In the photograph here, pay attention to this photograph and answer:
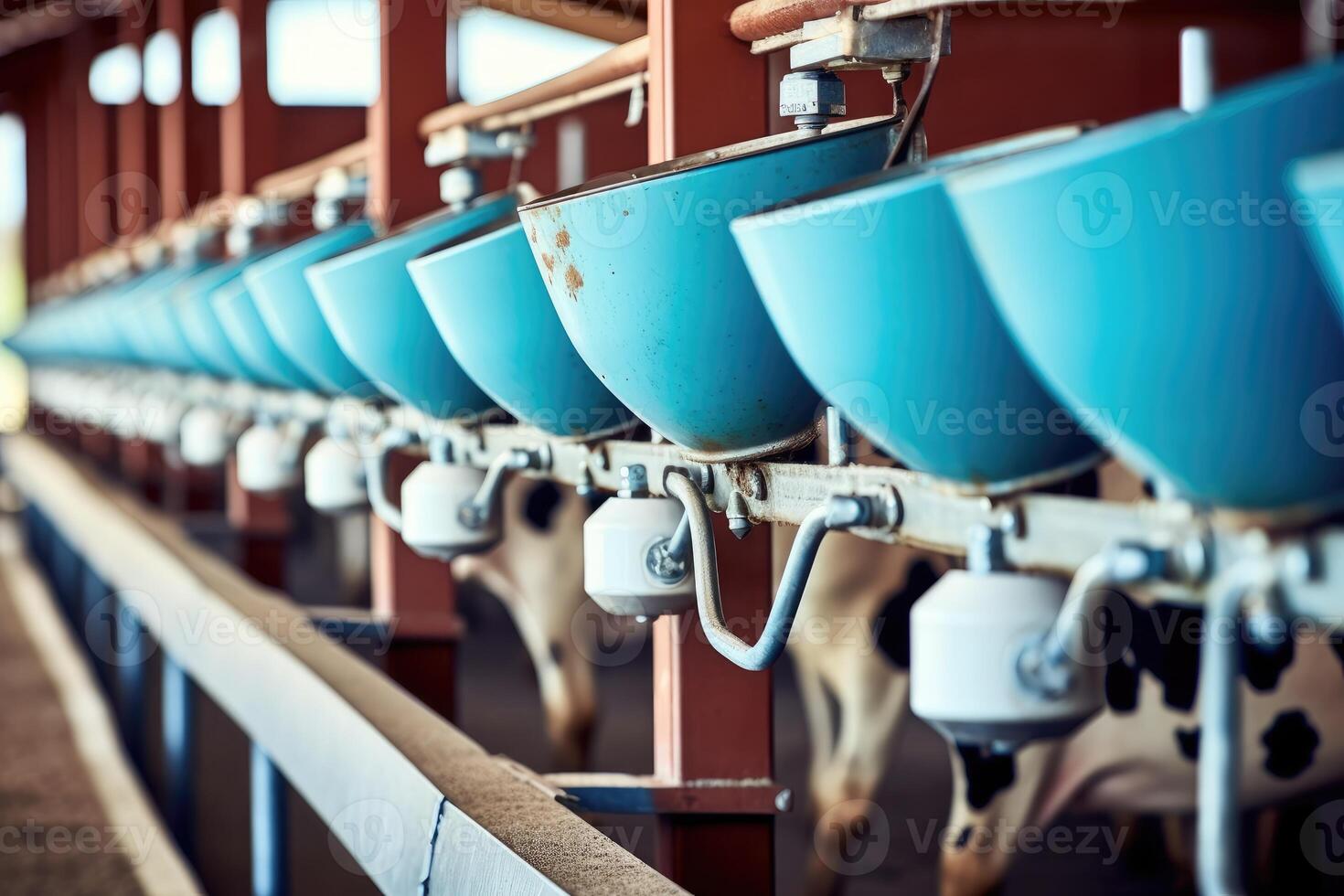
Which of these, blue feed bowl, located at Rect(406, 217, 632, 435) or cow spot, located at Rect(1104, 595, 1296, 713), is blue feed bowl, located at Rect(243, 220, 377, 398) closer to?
blue feed bowl, located at Rect(406, 217, 632, 435)

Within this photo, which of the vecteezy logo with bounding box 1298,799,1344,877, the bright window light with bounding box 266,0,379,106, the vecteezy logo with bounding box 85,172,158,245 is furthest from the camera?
the vecteezy logo with bounding box 85,172,158,245

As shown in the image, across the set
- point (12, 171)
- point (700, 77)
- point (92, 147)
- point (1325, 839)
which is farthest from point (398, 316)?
point (12, 171)

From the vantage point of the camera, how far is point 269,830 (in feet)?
6.90

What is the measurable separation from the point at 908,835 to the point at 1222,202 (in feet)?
8.45

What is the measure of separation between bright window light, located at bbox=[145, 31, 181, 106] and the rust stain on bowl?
406 centimetres

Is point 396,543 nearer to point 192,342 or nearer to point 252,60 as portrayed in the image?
point 192,342

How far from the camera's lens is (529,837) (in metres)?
1.02

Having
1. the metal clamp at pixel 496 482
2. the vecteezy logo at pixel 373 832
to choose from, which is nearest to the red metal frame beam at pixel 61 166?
the metal clamp at pixel 496 482

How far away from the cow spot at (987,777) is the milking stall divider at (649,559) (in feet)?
2.41

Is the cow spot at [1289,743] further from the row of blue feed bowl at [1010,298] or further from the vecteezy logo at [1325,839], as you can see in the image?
the row of blue feed bowl at [1010,298]

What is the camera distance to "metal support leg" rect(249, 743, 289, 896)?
6.83ft

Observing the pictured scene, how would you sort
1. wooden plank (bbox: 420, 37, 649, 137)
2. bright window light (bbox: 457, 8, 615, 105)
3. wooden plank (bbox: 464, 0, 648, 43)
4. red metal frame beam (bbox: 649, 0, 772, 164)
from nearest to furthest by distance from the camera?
1. red metal frame beam (bbox: 649, 0, 772, 164)
2. wooden plank (bbox: 420, 37, 649, 137)
3. wooden plank (bbox: 464, 0, 648, 43)
4. bright window light (bbox: 457, 8, 615, 105)

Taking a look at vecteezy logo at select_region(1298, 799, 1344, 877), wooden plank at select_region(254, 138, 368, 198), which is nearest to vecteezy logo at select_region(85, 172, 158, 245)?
wooden plank at select_region(254, 138, 368, 198)

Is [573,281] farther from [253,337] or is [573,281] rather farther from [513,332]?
[253,337]
